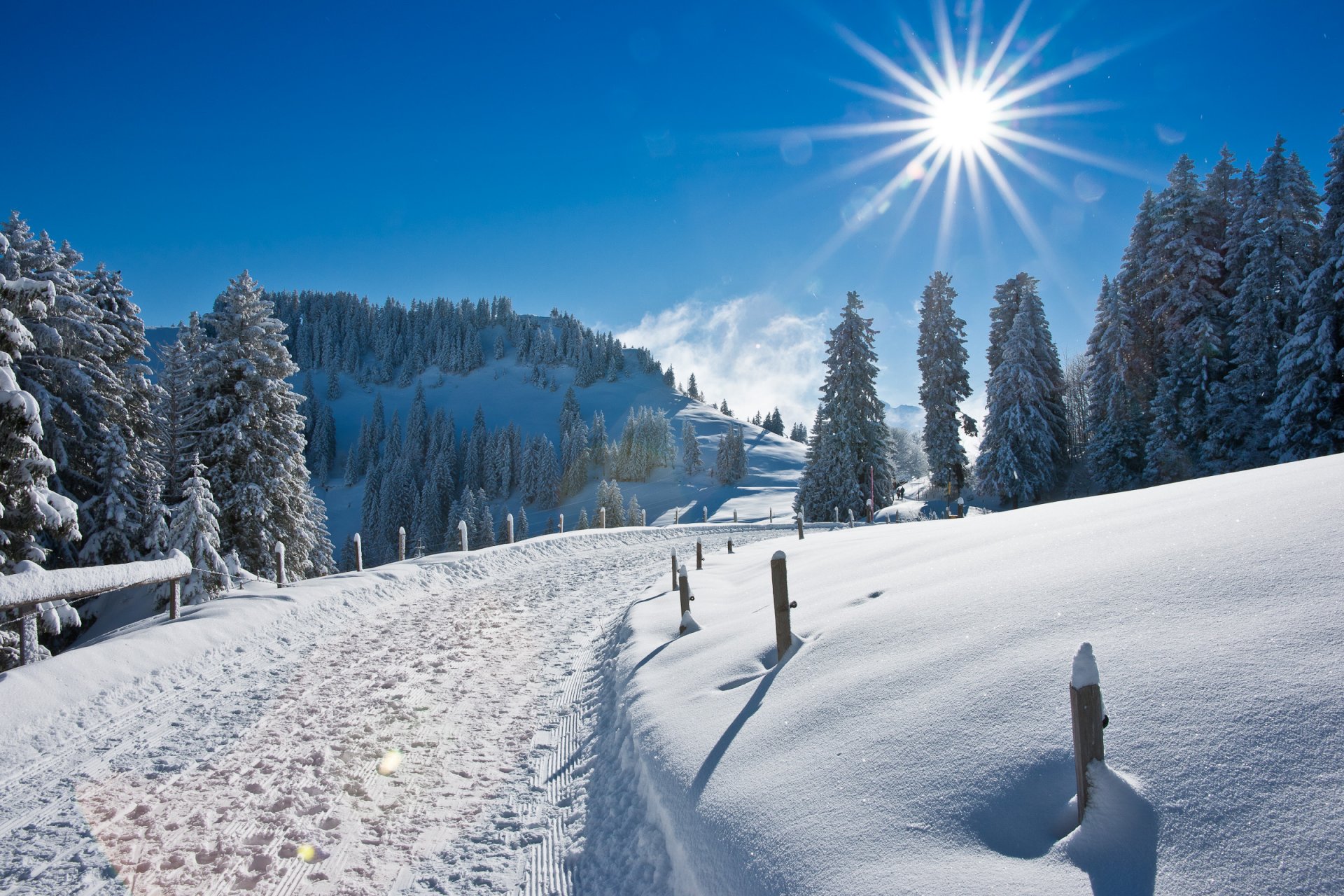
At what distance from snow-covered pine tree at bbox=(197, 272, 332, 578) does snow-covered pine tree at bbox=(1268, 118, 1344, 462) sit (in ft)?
114

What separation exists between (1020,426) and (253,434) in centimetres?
3538

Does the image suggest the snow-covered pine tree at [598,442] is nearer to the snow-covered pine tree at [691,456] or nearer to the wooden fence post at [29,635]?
the snow-covered pine tree at [691,456]

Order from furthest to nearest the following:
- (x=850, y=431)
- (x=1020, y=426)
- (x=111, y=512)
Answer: (x=850, y=431)
(x=1020, y=426)
(x=111, y=512)

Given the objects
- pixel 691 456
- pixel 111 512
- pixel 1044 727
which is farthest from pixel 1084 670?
pixel 691 456

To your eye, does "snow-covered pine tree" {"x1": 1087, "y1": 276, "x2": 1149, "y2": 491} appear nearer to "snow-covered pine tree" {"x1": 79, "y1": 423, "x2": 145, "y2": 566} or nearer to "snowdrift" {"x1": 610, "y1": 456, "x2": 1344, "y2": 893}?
"snowdrift" {"x1": 610, "y1": 456, "x2": 1344, "y2": 893}

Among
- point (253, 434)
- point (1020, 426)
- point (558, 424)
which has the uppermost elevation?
point (558, 424)

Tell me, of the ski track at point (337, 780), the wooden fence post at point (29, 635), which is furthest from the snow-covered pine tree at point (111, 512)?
the ski track at point (337, 780)

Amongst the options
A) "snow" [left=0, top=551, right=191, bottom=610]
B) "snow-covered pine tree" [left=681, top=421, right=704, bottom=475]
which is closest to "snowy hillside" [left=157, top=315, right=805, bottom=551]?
"snow-covered pine tree" [left=681, top=421, right=704, bottom=475]

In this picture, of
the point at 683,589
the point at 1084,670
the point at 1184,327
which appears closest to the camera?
the point at 1084,670

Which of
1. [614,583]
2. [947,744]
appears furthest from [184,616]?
[947,744]

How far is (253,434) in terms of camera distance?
62.2 ft

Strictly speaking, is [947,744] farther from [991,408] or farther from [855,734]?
[991,408]

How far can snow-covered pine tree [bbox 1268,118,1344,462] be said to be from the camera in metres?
19.5

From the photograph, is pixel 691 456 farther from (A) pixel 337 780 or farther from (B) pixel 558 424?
(A) pixel 337 780
